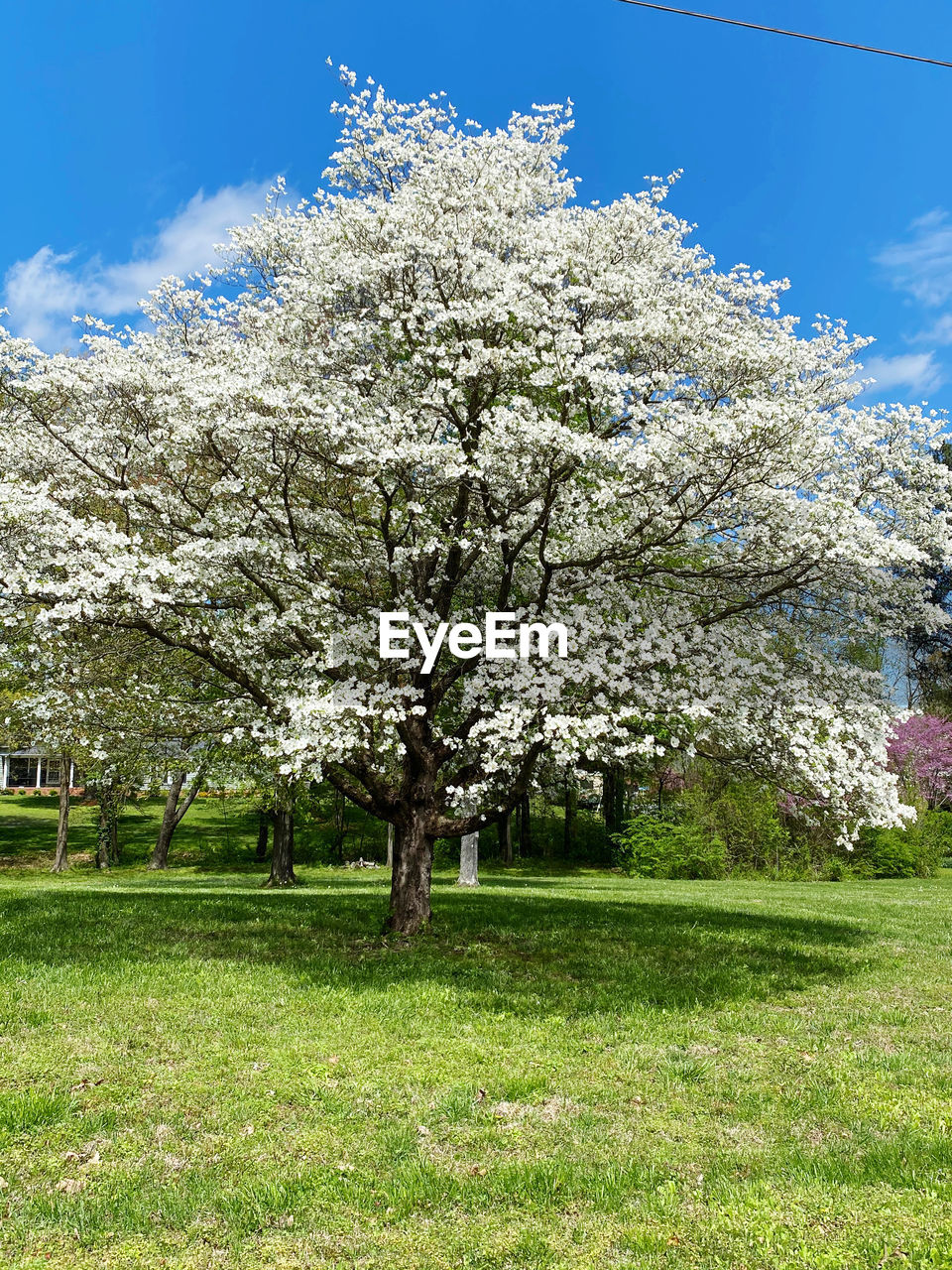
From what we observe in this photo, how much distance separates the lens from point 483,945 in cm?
1340

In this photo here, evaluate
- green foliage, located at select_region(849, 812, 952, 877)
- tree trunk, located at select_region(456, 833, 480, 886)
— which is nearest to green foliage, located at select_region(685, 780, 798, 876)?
green foliage, located at select_region(849, 812, 952, 877)

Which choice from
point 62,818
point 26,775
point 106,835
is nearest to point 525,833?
point 106,835

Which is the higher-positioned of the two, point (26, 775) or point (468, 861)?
point (26, 775)

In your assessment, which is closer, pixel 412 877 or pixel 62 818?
pixel 412 877

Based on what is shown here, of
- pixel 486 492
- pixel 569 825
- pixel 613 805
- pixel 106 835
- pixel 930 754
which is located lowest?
pixel 106 835

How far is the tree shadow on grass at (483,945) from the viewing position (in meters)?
10.9

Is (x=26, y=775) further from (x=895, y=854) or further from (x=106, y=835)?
(x=895, y=854)

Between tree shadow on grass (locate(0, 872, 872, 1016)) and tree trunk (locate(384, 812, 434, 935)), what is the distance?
0.38 metres

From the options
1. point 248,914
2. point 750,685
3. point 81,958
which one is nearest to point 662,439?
point 750,685

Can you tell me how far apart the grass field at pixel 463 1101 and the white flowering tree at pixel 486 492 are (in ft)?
8.66

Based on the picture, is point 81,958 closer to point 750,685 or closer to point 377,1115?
point 377,1115

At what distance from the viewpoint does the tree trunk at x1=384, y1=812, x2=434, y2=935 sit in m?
13.6

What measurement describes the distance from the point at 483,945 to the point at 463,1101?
248 inches

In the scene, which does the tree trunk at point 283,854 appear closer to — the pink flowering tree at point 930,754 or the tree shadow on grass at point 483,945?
the tree shadow on grass at point 483,945
